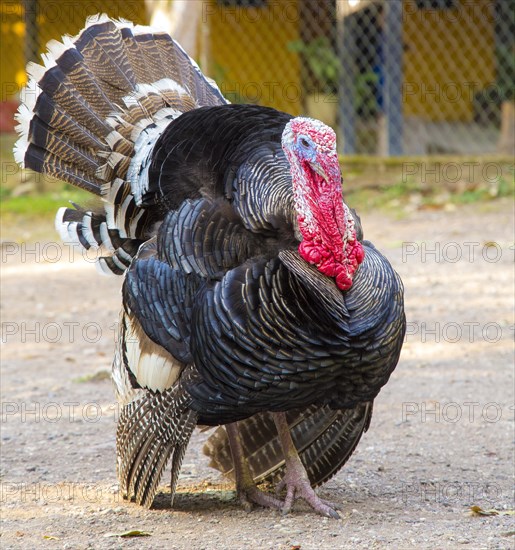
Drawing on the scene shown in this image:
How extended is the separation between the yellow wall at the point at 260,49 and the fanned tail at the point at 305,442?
9.83 m

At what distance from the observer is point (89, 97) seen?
4664 millimetres

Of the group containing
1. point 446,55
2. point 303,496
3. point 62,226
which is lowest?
point 446,55

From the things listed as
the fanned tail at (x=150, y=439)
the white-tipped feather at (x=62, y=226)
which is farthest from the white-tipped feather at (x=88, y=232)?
the fanned tail at (x=150, y=439)

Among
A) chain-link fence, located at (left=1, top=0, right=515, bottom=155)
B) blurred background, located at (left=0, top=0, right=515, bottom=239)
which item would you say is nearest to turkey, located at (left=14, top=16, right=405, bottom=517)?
blurred background, located at (left=0, top=0, right=515, bottom=239)

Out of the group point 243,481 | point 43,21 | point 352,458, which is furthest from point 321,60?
point 243,481

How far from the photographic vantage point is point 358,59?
1312 cm

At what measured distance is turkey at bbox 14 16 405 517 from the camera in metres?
3.51

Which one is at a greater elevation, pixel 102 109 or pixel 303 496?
pixel 102 109

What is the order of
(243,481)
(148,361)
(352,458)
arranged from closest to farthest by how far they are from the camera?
(148,361) < (243,481) < (352,458)

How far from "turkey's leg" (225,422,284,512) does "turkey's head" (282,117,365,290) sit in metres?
1.00

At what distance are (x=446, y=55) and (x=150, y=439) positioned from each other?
455 inches

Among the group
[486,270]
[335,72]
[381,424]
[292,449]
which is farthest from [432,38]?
[292,449]

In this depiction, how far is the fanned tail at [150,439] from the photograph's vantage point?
378 cm

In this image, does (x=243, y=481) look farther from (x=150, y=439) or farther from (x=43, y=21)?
(x=43, y=21)
